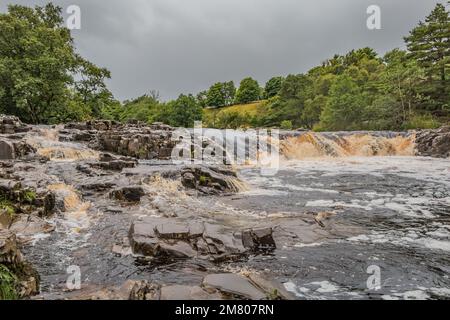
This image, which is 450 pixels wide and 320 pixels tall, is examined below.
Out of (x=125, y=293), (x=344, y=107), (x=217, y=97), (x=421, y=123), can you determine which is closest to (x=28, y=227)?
(x=125, y=293)

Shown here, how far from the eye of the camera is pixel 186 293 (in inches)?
136

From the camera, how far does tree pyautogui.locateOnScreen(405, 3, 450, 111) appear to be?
33.3m

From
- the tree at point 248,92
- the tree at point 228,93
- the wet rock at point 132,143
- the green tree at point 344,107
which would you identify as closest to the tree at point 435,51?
the green tree at point 344,107

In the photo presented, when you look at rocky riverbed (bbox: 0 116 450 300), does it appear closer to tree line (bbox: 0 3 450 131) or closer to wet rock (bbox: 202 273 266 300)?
wet rock (bbox: 202 273 266 300)

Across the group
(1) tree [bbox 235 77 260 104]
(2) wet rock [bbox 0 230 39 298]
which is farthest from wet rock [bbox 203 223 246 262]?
(1) tree [bbox 235 77 260 104]

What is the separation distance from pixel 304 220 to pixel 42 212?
220 inches

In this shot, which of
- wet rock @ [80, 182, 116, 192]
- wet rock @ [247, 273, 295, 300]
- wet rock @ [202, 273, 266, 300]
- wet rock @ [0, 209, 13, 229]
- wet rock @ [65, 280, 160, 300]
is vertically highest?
wet rock @ [80, 182, 116, 192]

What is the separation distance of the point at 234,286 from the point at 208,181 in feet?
22.1

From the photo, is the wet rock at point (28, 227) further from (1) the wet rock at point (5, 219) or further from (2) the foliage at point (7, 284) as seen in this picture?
(2) the foliage at point (7, 284)

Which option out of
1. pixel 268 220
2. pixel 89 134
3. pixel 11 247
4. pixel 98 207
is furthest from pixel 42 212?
pixel 89 134

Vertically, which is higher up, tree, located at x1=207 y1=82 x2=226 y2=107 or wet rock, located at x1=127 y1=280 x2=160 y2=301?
tree, located at x1=207 y1=82 x2=226 y2=107

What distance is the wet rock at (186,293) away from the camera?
133 inches

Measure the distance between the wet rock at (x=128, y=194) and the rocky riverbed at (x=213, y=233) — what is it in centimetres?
3

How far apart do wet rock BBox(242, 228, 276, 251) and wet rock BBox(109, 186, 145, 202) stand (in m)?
3.90
